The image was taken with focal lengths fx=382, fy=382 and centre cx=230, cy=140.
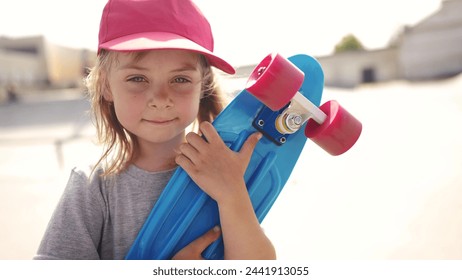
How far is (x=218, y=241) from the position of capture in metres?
0.95

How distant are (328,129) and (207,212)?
360 millimetres

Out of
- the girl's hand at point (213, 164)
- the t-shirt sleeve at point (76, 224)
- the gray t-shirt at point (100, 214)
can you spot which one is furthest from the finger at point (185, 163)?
the t-shirt sleeve at point (76, 224)

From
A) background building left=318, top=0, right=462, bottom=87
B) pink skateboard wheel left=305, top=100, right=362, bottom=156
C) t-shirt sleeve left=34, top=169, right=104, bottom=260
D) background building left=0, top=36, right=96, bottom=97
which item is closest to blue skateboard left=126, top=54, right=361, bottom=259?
pink skateboard wheel left=305, top=100, right=362, bottom=156

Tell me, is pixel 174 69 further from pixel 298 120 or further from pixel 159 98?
pixel 298 120

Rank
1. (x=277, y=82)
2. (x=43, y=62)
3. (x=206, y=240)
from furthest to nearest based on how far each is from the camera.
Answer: (x=43, y=62) < (x=206, y=240) < (x=277, y=82)

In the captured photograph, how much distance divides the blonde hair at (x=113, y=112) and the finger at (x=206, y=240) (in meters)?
0.26

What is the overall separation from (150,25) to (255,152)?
15.4 inches

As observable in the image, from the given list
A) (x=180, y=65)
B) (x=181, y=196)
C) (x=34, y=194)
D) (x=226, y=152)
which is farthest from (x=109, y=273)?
(x=34, y=194)

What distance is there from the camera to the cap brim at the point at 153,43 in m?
0.78

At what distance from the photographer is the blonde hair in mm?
922

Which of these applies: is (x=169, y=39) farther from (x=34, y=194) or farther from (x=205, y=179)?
(x=34, y=194)

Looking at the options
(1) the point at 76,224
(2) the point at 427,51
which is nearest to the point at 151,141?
(1) the point at 76,224

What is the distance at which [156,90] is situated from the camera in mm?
833

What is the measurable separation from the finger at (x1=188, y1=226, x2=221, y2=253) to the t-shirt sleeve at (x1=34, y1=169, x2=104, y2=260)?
229 mm
